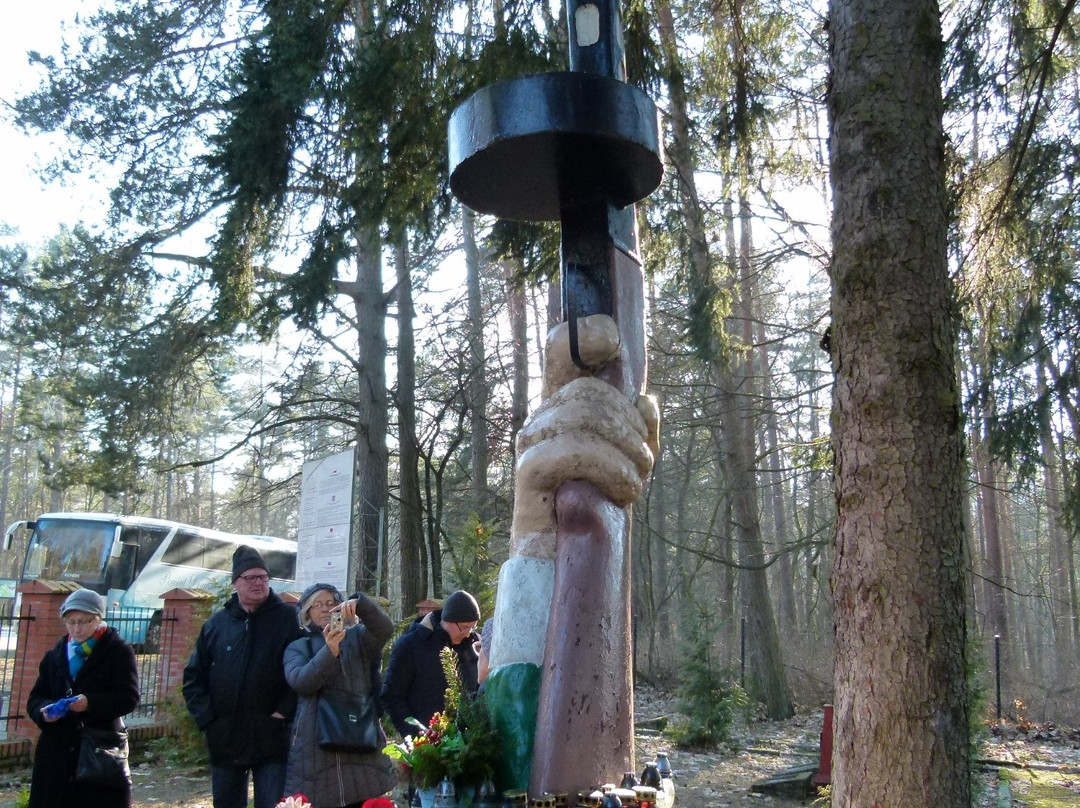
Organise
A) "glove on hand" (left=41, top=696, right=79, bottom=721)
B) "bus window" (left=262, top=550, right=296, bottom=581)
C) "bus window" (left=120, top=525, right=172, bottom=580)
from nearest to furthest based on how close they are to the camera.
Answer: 1. "glove on hand" (left=41, top=696, right=79, bottom=721)
2. "bus window" (left=120, top=525, right=172, bottom=580)
3. "bus window" (left=262, top=550, right=296, bottom=581)

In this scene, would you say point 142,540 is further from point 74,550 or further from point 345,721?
point 345,721

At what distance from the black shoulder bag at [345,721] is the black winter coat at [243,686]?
322 millimetres

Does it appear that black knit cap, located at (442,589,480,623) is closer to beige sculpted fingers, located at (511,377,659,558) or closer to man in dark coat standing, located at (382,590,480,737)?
man in dark coat standing, located at (382,590,480,737)

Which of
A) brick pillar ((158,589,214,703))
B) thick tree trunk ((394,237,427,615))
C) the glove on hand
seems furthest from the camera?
thick tree trunk ((394,237,427,615))

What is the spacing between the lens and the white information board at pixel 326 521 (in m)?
8.91

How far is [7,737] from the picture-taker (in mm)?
8750

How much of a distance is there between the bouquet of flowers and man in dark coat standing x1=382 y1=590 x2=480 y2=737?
4.71 ft

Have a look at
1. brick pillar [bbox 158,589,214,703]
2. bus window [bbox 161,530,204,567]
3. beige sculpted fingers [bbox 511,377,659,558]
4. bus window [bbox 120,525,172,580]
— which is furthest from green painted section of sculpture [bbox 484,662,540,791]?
bus window [bbox 161,530,204,567]

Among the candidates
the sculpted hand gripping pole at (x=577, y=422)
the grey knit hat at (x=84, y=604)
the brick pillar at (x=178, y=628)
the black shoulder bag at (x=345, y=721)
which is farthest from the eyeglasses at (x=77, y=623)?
the brick pillar at (x=178, y=628)

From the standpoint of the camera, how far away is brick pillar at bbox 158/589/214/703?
10.2m

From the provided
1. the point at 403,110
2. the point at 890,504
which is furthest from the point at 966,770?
the point at 403,110

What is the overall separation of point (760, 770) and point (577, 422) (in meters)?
6.98

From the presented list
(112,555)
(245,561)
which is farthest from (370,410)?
(112,555)

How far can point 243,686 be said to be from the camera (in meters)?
4.80
